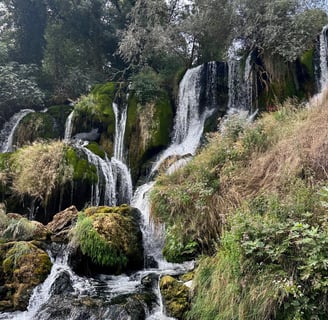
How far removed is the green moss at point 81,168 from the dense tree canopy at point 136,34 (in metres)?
5.22

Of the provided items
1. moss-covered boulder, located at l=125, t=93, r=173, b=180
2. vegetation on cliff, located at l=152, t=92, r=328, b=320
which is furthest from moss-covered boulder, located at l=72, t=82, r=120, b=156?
vegetation on cliff, located at l=152, t=92, r=328, b=320

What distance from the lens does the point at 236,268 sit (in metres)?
3.34

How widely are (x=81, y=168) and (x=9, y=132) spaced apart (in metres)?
4.74

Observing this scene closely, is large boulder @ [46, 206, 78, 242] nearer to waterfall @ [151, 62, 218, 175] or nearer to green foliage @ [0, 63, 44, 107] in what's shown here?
waterfall @ [151, 62, 218, 175]

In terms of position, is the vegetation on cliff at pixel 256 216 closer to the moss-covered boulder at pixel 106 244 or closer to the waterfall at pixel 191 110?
the moss-covered boulder at pixel 106 244

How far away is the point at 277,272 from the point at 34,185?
20.3 feet

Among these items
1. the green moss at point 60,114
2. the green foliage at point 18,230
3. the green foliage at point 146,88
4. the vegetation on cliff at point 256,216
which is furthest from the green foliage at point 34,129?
the vegetation on cliff at point 256,216

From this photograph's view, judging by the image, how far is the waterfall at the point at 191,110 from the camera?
1010cm

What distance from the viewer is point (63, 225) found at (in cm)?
629

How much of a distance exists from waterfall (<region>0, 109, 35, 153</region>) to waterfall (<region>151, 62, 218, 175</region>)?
493cm

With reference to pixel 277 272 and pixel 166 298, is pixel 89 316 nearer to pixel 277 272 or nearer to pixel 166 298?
pixel 166 298

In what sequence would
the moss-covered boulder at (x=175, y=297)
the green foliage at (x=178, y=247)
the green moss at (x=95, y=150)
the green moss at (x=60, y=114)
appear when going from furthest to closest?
the green moss at (x=60, y=114) < the green moss at (x=95, y=150) < the green foliage at (x=178, y=247) < the moss-covered boulder at (x=175, y=297)

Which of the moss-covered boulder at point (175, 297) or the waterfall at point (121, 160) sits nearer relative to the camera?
the moss-covered boulder at point (175, 297)

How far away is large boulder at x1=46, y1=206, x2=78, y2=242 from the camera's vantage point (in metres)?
5.93
